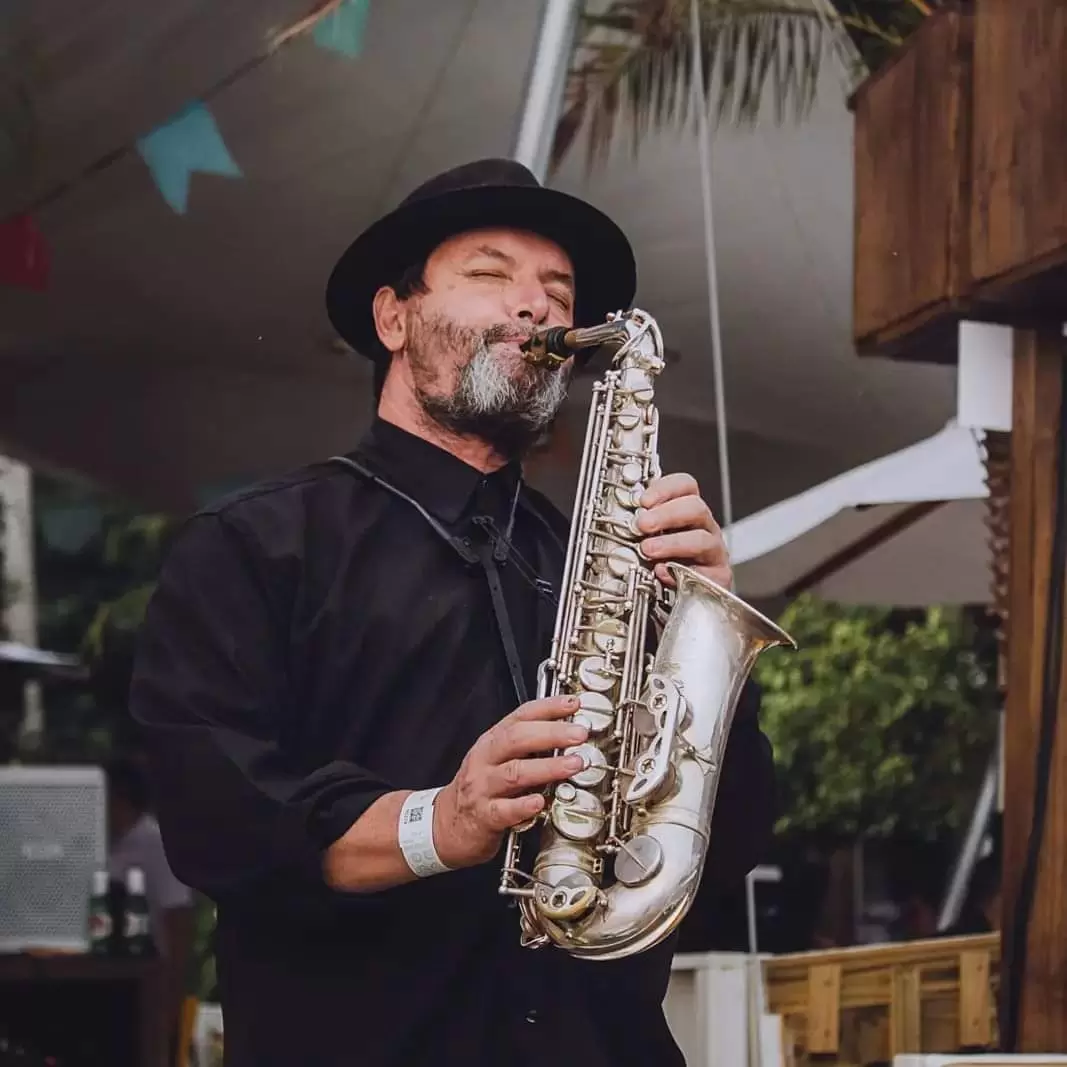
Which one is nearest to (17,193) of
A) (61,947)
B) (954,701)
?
(61,947)

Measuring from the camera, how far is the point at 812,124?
4250 mm

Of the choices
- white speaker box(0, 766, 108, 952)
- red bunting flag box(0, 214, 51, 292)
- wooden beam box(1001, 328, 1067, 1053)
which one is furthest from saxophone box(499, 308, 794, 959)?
white speaker box(0, 766, 108, 952)

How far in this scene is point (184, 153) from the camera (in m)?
4.13

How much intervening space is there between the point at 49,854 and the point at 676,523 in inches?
119

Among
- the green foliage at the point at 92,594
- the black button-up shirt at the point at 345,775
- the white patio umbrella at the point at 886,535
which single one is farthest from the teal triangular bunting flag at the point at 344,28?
the black button-up shirt at the point at 345,775

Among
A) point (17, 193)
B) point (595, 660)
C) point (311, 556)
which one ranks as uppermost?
point (17, 193)

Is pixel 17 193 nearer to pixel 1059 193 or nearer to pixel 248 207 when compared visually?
pixel 248 207

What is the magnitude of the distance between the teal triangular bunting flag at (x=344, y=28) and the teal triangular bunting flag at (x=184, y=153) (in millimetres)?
327

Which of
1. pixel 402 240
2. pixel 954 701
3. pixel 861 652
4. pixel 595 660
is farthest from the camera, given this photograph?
pixel 861 652

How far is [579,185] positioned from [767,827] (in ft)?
7.47

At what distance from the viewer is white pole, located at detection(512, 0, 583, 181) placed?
4082 millimetres

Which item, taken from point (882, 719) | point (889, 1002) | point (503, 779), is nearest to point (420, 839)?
point (503, 779)

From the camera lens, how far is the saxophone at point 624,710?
76.9 inches

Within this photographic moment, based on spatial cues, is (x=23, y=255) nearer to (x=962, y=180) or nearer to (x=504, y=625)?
(x=962, y=180)
